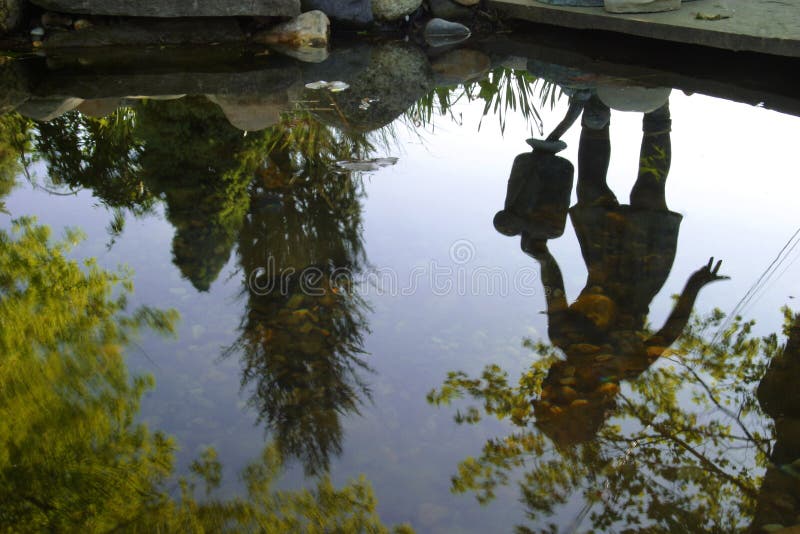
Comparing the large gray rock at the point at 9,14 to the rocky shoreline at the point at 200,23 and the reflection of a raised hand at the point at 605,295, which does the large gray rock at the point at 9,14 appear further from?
the reflection of a raised hand at the point at 605,295

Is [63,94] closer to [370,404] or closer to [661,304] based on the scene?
[370,404]

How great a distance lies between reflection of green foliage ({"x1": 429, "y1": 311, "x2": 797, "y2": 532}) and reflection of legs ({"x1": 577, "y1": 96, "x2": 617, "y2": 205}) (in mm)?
1295

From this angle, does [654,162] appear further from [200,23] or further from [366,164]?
[200,23]

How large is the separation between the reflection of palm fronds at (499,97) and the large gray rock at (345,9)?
1487 mm

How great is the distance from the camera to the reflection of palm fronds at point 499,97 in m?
5.39

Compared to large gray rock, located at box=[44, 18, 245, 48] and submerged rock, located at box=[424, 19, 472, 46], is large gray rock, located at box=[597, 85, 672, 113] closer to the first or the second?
submerged rock, located at box=[424, 19, 472, 46]

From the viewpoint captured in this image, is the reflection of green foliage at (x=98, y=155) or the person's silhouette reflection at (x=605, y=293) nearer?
the person's silhouette reflection at (x=605, y=293)

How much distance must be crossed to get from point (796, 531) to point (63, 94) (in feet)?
16.3

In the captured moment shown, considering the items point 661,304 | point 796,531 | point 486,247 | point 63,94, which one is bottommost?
point 796,531

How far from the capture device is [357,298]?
3.14m

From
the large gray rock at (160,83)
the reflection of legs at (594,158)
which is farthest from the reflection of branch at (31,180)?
the reflection of legs at (594,158)

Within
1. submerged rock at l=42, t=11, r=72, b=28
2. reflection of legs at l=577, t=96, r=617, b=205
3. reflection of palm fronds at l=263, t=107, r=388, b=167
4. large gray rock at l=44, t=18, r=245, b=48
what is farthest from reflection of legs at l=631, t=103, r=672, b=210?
submerged rock at l=42, t=11, r=72, b=28

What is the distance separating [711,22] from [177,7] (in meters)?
4.28

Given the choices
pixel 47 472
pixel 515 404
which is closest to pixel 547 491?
pixel 515 404
